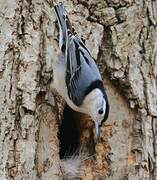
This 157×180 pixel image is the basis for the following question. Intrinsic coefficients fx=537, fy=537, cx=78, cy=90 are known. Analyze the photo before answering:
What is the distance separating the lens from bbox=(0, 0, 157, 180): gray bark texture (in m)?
2.89

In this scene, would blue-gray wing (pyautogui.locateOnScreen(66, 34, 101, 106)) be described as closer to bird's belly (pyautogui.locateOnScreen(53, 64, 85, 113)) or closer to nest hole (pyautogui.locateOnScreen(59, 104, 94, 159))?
bird's belly (pyautogui.locateOnScreen(53, 64, 85, 113))

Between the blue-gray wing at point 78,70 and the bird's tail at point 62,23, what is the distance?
39 millimetres

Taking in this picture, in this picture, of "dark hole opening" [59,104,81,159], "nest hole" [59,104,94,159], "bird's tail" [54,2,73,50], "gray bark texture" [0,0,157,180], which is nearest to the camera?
"gray bark texture" [0,0,157,180]

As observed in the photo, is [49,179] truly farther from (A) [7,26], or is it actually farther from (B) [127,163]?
(A) [7,26]

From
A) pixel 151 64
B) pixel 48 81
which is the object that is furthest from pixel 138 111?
pixel 48 81

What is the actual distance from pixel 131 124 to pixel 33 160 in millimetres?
721

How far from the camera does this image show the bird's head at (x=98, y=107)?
10.2ft

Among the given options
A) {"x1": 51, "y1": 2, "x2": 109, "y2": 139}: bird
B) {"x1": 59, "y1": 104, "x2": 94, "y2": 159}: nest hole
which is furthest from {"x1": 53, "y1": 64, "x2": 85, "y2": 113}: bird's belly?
{"x1": 59, "y1": 104, "x2": 94, "y2": 159}: nest hole

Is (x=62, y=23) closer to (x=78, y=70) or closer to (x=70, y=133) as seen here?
(x=78, y=70)

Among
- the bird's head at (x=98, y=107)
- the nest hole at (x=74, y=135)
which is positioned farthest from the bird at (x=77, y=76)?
the nest hole at (x=74, y=135)

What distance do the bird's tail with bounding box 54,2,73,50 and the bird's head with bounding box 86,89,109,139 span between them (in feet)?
1.18

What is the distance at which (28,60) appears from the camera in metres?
2.99

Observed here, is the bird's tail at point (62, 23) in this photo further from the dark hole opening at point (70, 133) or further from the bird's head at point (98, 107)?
the dark hole opening at point (70, 133)

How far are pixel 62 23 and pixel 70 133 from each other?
867 millimetres
